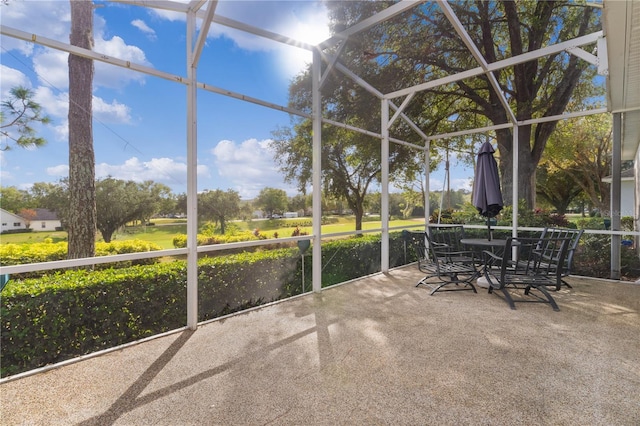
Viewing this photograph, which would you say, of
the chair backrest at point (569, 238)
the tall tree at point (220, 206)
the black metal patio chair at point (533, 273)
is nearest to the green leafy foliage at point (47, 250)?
the tall tree at point (220, 206)

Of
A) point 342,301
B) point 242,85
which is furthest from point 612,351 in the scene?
point 242,85

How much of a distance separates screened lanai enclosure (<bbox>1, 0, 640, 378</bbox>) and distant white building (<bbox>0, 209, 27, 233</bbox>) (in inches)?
15.7

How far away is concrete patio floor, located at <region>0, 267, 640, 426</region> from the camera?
5.92 feet

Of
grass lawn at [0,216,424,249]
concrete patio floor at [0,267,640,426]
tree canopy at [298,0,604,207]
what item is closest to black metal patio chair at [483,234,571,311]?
concrete patio floor at [0,267,640,426]

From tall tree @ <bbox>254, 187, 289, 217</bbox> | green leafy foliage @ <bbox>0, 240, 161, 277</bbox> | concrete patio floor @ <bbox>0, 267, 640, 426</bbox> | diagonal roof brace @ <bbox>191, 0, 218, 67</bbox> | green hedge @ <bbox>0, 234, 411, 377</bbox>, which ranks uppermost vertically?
diagonal roof brace @ <bbox>191, 0, 218, 67</bbox>

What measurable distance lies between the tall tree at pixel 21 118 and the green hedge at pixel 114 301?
3.85 ft

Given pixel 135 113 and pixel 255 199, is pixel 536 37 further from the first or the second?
pixel 135 113

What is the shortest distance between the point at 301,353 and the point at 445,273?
2.89 meters

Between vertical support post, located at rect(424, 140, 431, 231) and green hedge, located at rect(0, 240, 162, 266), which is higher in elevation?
vertical support post, located at rect(424, 140, 431, 231)

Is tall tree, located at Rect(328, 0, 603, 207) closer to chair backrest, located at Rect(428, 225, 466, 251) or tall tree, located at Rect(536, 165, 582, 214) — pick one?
chair backrest, located at Rect(428, 225, 466, 251)

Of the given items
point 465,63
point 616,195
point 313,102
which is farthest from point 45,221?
point 465,63

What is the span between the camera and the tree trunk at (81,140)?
9.07 feet

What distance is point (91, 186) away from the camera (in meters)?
2.95

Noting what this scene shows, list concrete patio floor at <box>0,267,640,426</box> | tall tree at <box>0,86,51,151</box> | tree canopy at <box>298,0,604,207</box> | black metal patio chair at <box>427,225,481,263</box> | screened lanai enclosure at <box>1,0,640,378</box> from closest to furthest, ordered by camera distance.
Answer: concrete patio floor at <box>0,267,640,426</box> < tall tree at <box>0,86,51,151</box> < screened lanai enclosure at <box>1,0,640,378</box> < black metal patio chair at <box>427,225,481,263</box> < tree canopy at <box>298,0,604,207</box>
